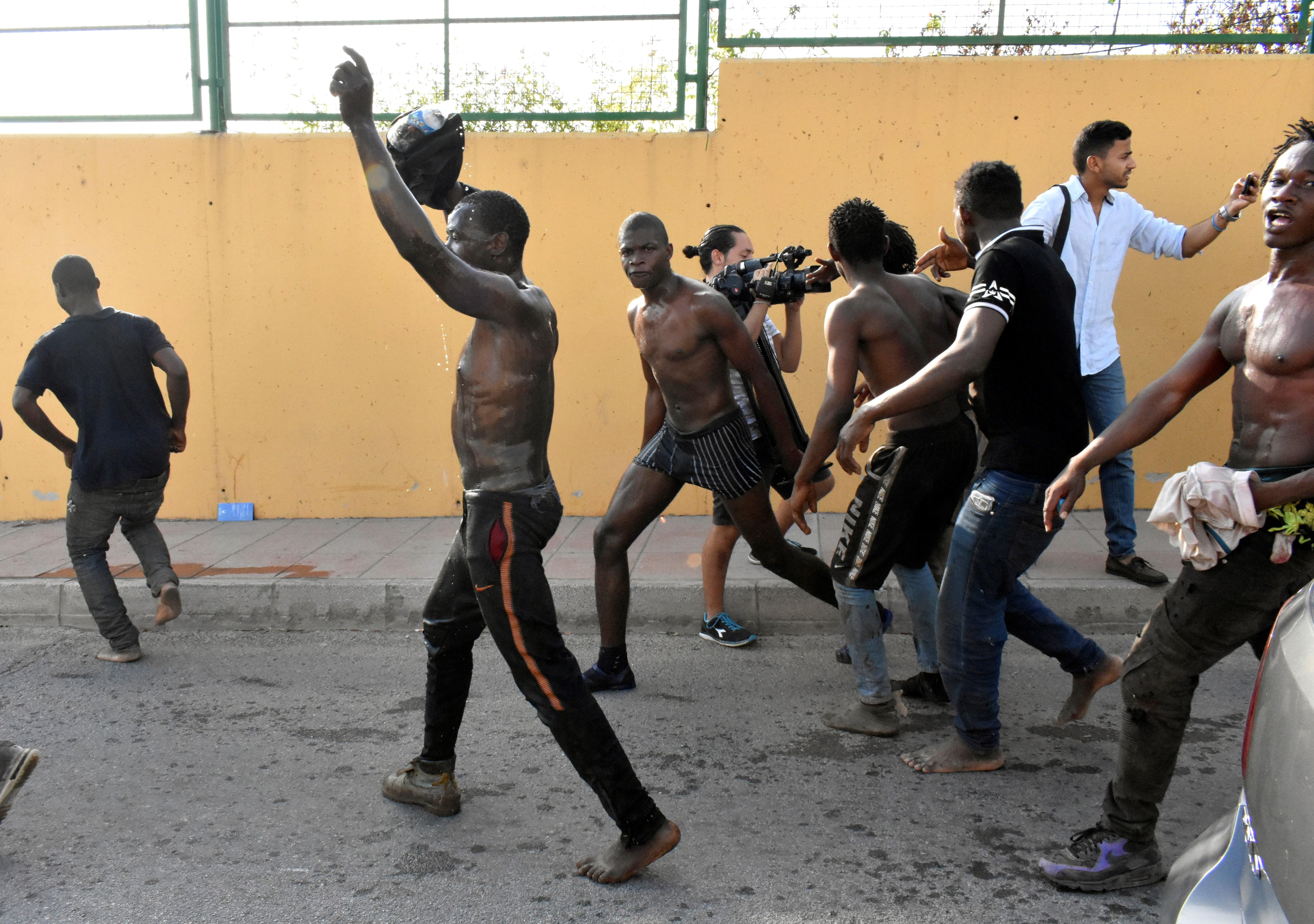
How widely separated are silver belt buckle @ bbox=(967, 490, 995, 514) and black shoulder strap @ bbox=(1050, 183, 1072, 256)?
2422 mm

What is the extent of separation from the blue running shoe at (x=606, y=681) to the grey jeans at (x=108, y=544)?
6.84 ft

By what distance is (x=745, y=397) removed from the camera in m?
4.88

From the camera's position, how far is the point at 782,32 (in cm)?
703

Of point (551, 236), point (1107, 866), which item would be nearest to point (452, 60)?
Result: point (551, 236)

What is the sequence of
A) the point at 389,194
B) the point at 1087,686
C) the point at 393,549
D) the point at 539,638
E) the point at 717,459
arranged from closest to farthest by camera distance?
the point at 389,194 < the point at 539,638 < the point at 1087,686 < the point at 717,459 < the point at 393,549

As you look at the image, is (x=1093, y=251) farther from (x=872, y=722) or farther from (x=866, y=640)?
(x=872, y=722)

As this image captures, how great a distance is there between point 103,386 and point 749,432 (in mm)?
3036

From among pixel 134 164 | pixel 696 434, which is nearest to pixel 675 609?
pixel 696 434

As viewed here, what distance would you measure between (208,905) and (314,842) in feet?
1.26

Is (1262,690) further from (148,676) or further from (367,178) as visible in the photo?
(148,676)

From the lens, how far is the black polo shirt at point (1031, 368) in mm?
3270

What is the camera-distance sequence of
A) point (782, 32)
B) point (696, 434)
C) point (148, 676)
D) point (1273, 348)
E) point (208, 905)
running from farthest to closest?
point (782, 32) < point (148, 676) < point (696, 434) < point (208, 905) < point (1273, 348)

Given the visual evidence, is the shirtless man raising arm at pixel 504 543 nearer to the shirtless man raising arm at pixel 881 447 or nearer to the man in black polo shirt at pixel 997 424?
the man in black polo shirt at pixel 997 424

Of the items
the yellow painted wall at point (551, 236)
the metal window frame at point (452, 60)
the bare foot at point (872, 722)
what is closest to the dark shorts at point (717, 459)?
the bare foot at point (872, 722)
